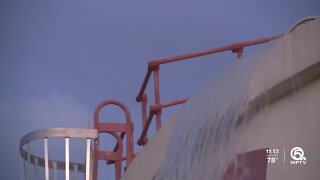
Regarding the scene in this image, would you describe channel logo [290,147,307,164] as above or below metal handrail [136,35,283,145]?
below

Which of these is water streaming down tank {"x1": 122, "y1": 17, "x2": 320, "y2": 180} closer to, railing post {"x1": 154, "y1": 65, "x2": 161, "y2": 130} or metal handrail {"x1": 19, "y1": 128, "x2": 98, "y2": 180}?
railing post {"x1": 154, "y1": 65, "x2": 161, "y2": 130}

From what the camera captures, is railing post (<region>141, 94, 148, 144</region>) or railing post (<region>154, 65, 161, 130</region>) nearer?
railing post (<region>154, 65, 161, 130</region>)

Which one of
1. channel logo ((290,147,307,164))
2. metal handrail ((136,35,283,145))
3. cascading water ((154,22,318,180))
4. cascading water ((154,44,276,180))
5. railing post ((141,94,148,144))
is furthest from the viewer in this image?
→ railing post ((141,94,148,144))

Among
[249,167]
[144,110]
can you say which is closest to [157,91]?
[144,110]

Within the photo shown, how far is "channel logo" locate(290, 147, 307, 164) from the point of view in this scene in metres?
2.06

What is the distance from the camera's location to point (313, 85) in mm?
2098

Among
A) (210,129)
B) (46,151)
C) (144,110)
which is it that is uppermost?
(144,110)

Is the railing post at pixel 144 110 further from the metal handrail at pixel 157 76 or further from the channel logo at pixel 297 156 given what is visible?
the channel logo at pixel 297 156

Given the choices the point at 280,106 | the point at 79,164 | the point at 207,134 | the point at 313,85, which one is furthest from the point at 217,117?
the point at 79,164

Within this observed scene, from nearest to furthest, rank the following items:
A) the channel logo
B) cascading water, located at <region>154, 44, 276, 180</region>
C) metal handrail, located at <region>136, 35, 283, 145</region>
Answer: the channel logo < cascading water, located at <region>154, 44, 276, 180</region> < metal handrail, located at <region>136, 35, 283, 145</region>
